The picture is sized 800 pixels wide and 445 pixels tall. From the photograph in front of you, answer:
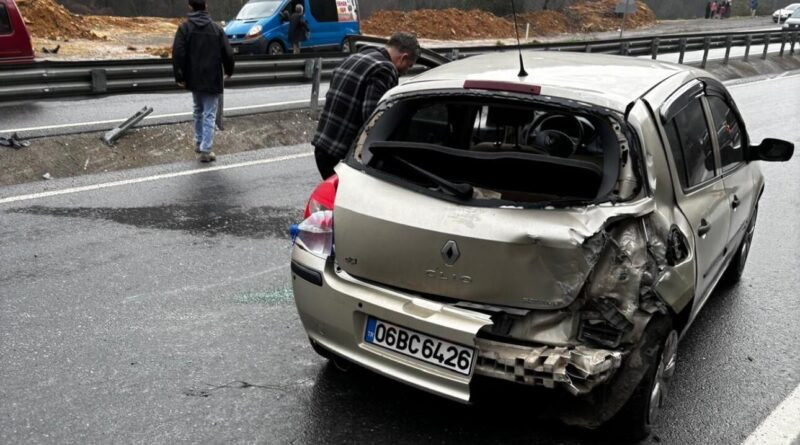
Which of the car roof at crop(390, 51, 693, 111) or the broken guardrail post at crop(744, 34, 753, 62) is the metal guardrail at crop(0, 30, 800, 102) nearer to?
the car roof at crop(390, 51, 693, 111)

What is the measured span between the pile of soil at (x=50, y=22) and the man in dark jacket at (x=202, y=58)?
2082 cm

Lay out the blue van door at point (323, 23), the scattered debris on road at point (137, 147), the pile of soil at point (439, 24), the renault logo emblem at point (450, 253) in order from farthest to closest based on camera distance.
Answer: the pile of soil at point (439, 24), the blue van door at point (323, 23), the scattered debris on road at point (137, 147), the renault logo emblem at point (450, 253)

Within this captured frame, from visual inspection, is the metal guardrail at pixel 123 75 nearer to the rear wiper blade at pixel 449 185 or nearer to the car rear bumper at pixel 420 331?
the rear wiper blade at pixel 449 185

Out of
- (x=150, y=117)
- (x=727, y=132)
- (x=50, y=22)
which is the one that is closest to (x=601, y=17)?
(x=50, y=22)

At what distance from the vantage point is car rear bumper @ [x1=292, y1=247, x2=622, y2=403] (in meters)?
3.05

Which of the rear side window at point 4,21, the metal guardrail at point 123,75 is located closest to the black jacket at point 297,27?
the metal guardrail at point 123,75

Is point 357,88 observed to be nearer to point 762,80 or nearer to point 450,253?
point 450,253

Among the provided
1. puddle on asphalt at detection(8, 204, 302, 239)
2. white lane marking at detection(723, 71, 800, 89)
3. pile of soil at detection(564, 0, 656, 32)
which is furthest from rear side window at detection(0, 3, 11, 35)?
pile of soil at detection(564, 0, 656, 32)

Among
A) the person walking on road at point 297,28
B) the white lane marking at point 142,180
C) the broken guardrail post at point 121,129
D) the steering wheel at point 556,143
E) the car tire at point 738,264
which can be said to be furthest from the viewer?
the person walking on road at point 297,28

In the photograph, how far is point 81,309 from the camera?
15.5 ft

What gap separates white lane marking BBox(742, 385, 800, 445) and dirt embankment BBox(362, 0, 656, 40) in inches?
1307

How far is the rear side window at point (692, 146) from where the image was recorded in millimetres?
3734

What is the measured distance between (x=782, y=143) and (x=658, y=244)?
2.06 metres

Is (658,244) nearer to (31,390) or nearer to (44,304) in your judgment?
(31,390)
